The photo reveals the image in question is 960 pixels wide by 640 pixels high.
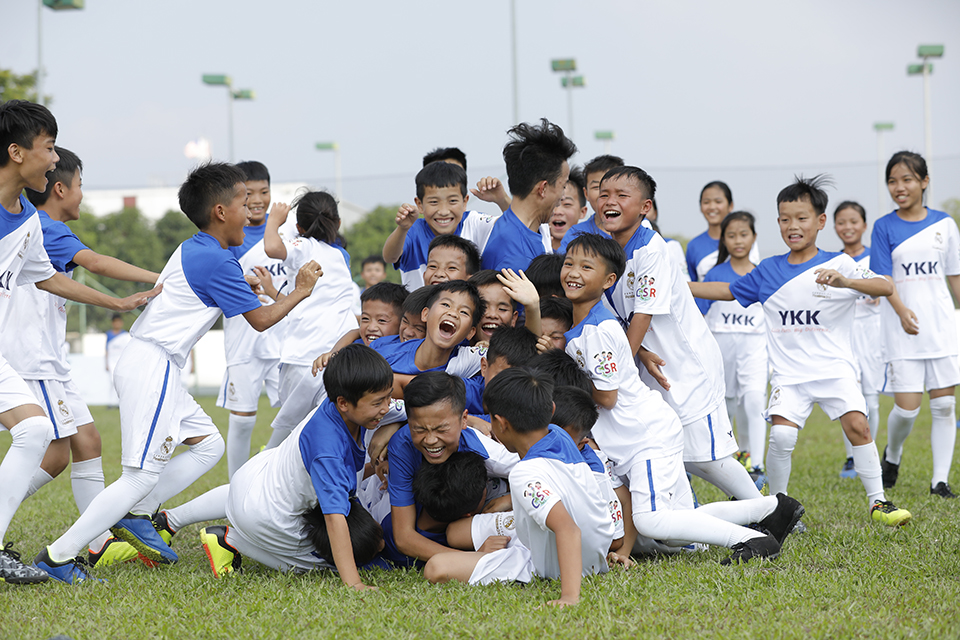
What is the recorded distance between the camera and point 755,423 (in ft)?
22.1

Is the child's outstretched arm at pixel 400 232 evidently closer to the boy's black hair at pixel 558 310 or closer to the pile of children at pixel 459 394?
the pile of children at pixel 459 394

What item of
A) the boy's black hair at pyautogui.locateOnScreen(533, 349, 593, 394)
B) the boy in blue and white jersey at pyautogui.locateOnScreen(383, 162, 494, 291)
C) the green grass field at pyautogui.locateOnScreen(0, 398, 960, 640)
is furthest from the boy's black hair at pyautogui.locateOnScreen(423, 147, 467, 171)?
the green grass field at pyautogui.locateOnScreen(0, 398, 960, 640)

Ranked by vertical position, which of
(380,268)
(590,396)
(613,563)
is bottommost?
(613,563)

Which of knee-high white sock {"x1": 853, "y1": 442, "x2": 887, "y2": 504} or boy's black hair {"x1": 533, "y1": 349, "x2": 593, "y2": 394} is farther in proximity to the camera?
knee-high white sock {"x1": 853, "y1": 442, "x2": 887, "y2": 504}

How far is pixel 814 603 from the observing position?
10.2 feet

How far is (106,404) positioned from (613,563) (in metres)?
15.9

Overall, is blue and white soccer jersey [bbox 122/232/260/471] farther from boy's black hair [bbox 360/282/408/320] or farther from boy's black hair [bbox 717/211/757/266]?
boy's black hair [bbox 717/211/757/266]

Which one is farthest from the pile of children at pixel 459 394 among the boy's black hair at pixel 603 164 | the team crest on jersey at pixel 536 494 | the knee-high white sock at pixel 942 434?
the knee-high white sock at pixel 942 434

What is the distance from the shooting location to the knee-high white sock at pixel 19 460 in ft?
12.0

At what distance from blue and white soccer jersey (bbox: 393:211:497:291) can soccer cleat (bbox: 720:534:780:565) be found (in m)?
2.26

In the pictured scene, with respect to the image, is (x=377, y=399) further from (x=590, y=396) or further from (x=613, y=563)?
(x=613, y=563)

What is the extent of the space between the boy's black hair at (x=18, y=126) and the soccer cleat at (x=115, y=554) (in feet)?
6.19

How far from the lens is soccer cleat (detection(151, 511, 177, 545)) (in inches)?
174

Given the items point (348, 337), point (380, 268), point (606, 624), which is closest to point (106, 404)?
point (380, 268)
